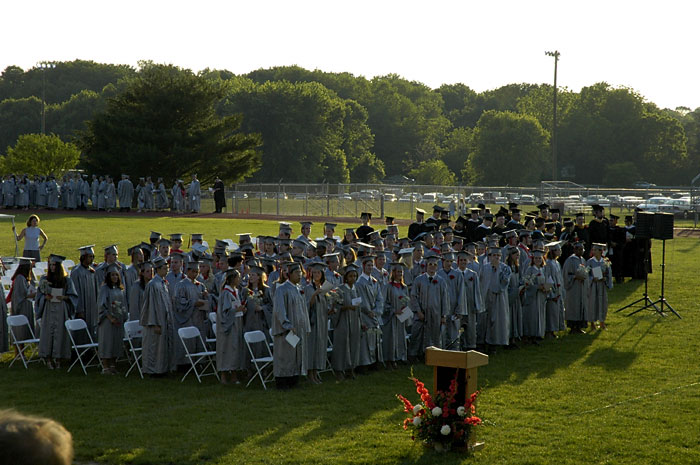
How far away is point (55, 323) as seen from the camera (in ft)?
46.1

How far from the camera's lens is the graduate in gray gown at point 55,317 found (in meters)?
14.0

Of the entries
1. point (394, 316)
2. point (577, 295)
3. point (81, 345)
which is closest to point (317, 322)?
point (394, 316)

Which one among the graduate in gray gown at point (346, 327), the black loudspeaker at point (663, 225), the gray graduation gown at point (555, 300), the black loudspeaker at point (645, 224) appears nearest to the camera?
the graduate in gray gown at point (346, 327)

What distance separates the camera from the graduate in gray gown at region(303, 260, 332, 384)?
13312mm

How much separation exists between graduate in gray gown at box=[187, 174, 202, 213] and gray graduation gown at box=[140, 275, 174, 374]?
3269 centimetres

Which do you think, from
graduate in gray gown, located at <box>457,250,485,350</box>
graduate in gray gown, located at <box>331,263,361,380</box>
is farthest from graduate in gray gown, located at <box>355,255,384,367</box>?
graduate in gray gown, located at <box>457,250,485,350</box>

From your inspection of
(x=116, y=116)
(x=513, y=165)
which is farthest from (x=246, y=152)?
(x=513, y=165)

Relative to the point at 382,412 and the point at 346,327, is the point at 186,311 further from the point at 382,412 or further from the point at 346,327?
the point at 382,412

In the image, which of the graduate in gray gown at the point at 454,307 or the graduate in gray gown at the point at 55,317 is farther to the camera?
the graduate in gray gown at the point at 454,307

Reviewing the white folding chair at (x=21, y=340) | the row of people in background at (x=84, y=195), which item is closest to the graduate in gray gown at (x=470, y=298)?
the white folding chair at (x=21, y=340)

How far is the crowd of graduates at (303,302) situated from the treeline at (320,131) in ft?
126

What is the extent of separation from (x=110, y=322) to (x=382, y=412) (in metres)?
4.88

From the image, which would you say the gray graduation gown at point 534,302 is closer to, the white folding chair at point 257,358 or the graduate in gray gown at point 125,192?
the white folding chair at point 257,358

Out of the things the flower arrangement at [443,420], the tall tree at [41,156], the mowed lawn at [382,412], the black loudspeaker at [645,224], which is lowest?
the mowed lawn at [382,412]
